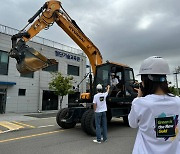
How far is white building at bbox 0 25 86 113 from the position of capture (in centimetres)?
2069

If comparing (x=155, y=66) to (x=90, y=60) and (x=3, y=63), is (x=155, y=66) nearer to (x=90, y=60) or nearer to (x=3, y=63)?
(x=90, y=60)

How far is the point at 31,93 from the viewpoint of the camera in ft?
75.6

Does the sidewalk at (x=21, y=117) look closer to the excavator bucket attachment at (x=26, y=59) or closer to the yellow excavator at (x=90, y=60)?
the yellow excavator at (x=90, y=60)

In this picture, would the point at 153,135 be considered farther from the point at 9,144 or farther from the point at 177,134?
the point at 9,144

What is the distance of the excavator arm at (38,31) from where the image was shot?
26.1 feet

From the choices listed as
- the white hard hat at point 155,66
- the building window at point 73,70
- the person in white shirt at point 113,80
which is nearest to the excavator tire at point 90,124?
the person in white shirt at point 113,80

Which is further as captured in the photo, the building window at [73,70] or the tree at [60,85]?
the building window at [73,70]

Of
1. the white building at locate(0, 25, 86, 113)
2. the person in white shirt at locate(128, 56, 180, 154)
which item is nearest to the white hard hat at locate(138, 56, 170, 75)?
the person in white shirt at locate(128, 56, 180, 154)

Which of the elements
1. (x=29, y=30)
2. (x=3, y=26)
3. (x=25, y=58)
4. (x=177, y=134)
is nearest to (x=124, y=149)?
(x=177, y=134)

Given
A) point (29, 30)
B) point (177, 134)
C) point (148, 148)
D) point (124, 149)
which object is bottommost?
point (124, 149)

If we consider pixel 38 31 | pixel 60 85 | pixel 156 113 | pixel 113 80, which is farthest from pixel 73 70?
pixel 156 113

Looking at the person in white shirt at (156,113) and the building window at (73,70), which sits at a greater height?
the building window at (73,70)

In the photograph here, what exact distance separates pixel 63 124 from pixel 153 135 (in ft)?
24.7

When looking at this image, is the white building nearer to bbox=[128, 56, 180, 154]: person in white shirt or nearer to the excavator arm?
the excavator arm
